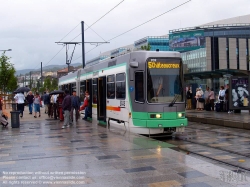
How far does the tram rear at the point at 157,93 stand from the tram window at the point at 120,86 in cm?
77

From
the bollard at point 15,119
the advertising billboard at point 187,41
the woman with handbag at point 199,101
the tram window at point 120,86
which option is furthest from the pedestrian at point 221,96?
the advertising billboard at point 187,41

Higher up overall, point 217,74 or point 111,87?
point 217,74

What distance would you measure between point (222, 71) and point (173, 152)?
47.7 feet

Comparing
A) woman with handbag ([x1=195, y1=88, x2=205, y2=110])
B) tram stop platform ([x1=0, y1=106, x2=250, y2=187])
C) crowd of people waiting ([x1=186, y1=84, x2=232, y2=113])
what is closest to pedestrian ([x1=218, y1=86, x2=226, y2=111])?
crowd of people waiting ([x1=186, y1=84, x2=232, y2=113])

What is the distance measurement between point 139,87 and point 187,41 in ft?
297

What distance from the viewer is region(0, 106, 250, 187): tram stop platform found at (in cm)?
682

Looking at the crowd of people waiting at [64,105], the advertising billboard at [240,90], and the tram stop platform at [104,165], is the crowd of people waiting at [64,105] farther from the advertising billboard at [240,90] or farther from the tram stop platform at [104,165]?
the advertising billboard at [240,90]

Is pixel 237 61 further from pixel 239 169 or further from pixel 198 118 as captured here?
pixel 239 169

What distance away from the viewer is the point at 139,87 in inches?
520

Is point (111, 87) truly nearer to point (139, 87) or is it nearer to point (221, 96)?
point (139, 87)

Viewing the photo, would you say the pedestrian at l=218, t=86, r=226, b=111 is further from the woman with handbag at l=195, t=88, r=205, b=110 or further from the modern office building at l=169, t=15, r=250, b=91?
the modern office building at l=169, t=15, r=250, b=91

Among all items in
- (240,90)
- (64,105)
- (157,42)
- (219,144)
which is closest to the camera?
(219,144)

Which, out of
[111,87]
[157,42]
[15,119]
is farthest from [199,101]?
[157,42]

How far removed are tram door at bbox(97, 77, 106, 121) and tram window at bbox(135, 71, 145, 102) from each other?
3.98 meters
